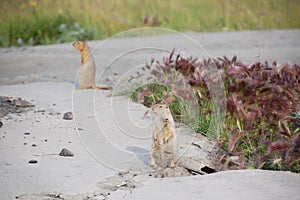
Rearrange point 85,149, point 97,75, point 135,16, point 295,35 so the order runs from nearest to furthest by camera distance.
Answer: point 85,149, point 97,75, point 295,35, point 135,16

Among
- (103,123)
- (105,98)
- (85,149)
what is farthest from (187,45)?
(85,149)

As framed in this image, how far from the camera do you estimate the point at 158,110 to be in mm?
4758

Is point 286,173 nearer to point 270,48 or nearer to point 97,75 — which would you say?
point 97,75

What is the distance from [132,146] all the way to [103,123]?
0.64 m

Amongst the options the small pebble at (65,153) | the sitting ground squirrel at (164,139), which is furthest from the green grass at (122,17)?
the sitting ground squirrel at (164,139)

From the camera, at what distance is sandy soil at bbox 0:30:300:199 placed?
171 inches

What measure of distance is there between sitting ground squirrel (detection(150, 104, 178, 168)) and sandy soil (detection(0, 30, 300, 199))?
0.14 metres

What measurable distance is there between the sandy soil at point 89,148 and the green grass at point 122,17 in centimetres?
180

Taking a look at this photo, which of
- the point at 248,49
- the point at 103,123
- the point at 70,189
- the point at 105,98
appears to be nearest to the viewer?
the point at 70,189

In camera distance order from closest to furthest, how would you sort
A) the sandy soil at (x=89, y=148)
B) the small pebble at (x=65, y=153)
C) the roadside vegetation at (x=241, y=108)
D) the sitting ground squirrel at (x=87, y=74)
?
the sandy soil at (x=89, y=148)
the roadside vegetation at (x=241, y=108)
the small pebble at (x=65, y=153)
the sitting ground squirrel at (x=87, y=74)

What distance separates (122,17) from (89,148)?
7.01 meters

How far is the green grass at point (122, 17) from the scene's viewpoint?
36.6 ft

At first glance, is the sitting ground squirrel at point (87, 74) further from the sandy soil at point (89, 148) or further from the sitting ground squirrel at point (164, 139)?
the sitting ground squirrel at point (164, 139)

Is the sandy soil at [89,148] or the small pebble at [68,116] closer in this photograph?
the sandy soil at [89,148]
